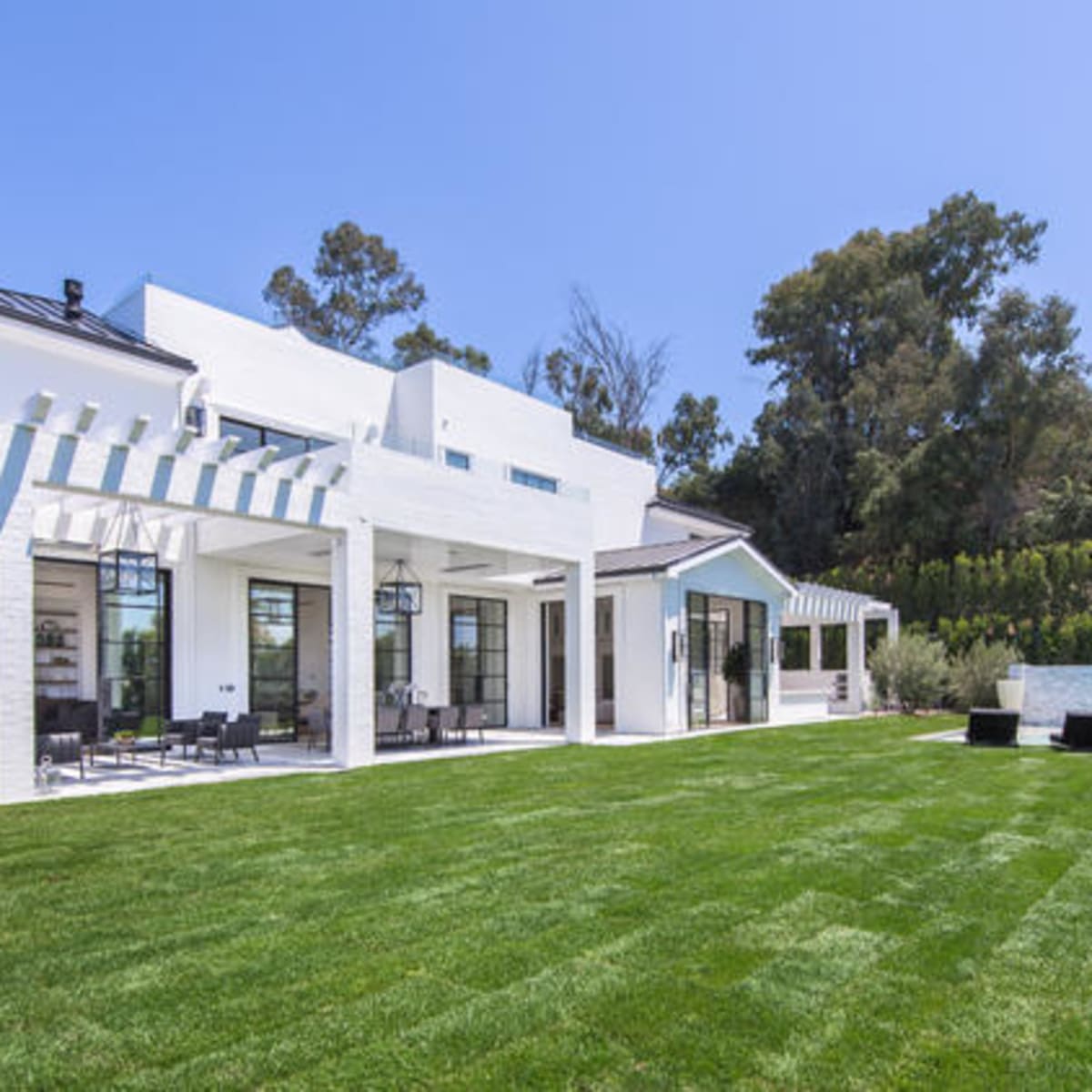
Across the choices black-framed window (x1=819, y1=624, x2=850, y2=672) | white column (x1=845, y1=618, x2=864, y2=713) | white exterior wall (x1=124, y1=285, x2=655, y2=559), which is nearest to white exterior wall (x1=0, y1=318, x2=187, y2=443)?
white exterior wall (x1=124, y1=285, x2=655, y2=559)

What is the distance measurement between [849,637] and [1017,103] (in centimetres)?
A: 1282

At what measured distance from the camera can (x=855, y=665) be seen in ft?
77.8

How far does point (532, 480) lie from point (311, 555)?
7.23 metres

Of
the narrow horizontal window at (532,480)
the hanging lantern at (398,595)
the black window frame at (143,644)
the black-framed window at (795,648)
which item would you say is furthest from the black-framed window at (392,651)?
the black-framed window at (795,648)

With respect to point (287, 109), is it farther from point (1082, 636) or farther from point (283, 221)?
point (1082, 636)

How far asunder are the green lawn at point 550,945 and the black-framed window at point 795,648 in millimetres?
20226

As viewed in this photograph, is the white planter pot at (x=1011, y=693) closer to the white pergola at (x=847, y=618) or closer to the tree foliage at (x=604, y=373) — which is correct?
the white pergola at (x=847, y=618)

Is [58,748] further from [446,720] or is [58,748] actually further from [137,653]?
[446,720]

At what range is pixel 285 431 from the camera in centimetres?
1642

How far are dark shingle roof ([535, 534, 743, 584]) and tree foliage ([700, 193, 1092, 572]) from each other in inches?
616

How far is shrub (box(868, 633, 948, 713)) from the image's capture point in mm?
22031

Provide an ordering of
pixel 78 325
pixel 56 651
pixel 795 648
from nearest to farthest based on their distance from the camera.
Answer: pixel 78 325, pixel 56 651, pixel 795 648

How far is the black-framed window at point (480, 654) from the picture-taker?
19.0m

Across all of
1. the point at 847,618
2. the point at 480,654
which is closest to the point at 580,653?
the point at 480,654
